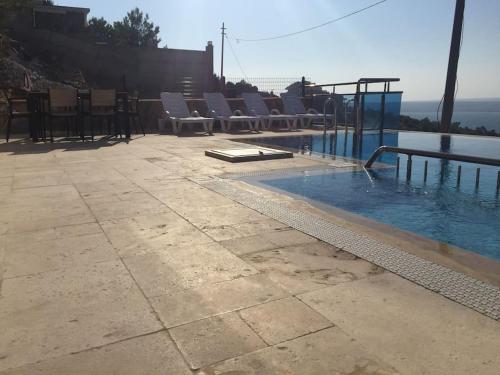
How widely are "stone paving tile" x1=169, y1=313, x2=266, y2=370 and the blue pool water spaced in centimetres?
260

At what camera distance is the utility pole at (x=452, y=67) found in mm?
13883

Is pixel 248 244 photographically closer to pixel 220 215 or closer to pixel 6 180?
pixel 220 215

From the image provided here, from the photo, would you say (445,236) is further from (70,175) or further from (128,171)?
(70,175)

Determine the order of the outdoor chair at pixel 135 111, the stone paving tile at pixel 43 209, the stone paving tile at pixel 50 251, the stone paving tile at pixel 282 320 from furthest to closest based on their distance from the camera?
the outdoor chair at pixel 135 111 → the stone paving tile at pixel 43 209 → the stone paving tile at pixel 50 251 → the stone paving tile at pixel 282 320

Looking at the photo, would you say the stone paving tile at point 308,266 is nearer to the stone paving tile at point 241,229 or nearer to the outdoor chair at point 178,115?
the stone paving tile at point 241,229

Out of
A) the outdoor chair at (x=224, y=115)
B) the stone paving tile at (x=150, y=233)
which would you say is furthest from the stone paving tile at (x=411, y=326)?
the outdoor chair at (x=224, y=115)

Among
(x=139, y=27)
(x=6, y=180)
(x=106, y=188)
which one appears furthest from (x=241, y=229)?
(x=139, y=27)

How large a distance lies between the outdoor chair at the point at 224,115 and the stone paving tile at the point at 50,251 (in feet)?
32.1

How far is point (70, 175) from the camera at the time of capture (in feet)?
19.9

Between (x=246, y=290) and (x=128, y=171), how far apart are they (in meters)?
4.29

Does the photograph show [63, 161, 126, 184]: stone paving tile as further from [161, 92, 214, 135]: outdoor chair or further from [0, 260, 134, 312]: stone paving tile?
[161, 92, 214, 135]: outdoor chair

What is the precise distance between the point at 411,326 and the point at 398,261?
0.88 metres

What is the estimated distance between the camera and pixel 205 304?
237 centimetres

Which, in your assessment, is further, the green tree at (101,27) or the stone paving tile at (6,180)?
the green tree at (101,27)
